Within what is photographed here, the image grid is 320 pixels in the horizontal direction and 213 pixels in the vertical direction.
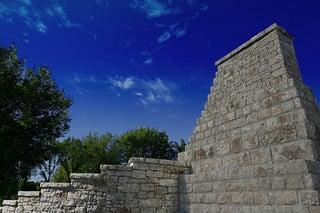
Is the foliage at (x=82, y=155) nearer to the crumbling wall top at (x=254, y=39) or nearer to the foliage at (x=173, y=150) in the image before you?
the foliage at (x=173, y=150)

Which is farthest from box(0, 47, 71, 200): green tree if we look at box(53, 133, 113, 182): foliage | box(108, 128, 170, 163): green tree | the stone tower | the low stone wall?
box(108, 128, 170, 163): green tree

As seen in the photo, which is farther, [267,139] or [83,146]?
[83,146]

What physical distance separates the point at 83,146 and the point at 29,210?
26.9 metres

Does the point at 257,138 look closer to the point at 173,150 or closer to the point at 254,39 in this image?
the point at 254,39

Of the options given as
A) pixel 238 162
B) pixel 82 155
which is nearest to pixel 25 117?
pixel 238 162

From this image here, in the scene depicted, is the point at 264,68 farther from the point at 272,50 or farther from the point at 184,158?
the point at 184,158

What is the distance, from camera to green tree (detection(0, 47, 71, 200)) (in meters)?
15.8

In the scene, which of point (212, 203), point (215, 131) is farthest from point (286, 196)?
point (215, 131)

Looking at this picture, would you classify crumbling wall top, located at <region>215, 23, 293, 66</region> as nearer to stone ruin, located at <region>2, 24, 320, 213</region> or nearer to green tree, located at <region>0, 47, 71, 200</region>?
stone ruin, located at <region>2, 24, 320, 213</region>

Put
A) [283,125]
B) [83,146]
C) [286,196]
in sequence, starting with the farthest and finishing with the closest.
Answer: [83,146] < [283,125] < [286,196]

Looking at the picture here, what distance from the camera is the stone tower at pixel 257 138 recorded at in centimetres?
507

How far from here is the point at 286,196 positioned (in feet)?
16.5

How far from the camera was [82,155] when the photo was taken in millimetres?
32625

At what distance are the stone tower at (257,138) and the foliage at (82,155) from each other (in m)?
26.3
